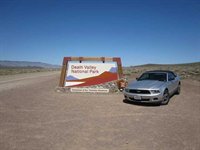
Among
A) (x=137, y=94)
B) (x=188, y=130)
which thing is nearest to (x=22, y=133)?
(x=188, y=130)

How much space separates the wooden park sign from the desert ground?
4.55 meters

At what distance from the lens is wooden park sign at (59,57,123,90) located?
13727mm

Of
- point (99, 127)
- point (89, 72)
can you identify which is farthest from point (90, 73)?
point (99, 127)

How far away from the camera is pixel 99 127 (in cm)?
622

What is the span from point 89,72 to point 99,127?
788 cm

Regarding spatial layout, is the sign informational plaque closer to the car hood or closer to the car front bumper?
the car hood

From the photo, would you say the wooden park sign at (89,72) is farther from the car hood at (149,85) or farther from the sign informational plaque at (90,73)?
the car hood at (149,85)

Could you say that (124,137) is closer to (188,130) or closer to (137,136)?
(137,136)

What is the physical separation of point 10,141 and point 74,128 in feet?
6.01

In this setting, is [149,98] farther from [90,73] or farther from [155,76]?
[90,73]

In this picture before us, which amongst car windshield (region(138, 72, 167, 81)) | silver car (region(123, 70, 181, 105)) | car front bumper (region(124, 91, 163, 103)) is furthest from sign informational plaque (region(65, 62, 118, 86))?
car front bumper (region(124, 91, 163, 103))

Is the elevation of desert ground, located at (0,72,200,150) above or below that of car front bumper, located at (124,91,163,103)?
below

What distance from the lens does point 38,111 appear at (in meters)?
8.22

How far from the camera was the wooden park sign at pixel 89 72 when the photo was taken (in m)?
13.7
